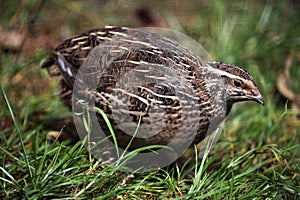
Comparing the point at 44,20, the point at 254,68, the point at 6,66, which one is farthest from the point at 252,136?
the point at 44,20

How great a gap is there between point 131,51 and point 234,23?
2357mm

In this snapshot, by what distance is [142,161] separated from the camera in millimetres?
4086

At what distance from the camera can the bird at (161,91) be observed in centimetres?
386

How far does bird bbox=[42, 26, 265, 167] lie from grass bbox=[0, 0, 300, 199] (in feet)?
0.93

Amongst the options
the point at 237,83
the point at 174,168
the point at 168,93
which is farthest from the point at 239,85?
the point at 174,168

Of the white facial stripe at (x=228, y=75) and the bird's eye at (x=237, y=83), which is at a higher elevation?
the white facial stripe at (x=228, y=75)

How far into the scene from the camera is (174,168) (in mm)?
4062

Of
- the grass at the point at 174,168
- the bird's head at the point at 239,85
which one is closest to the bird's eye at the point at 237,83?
the bird's head at the point at 239,85

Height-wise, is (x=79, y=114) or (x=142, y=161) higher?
(x=79, y=114)

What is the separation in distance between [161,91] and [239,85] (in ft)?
1.85

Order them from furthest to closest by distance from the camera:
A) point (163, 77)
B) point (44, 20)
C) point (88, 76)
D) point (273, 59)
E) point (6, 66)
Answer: point (44, 20) → point (273, 59) → point (6, 66) → point (88, 76) → point (163, 77)

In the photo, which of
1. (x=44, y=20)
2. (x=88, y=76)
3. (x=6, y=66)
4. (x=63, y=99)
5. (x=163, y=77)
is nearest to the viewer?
(x=163, y=77)

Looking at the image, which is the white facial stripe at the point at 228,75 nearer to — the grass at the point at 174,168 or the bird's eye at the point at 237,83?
the bird's eye at the point at 237,83

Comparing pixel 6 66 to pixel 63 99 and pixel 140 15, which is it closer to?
pixel 63 99
